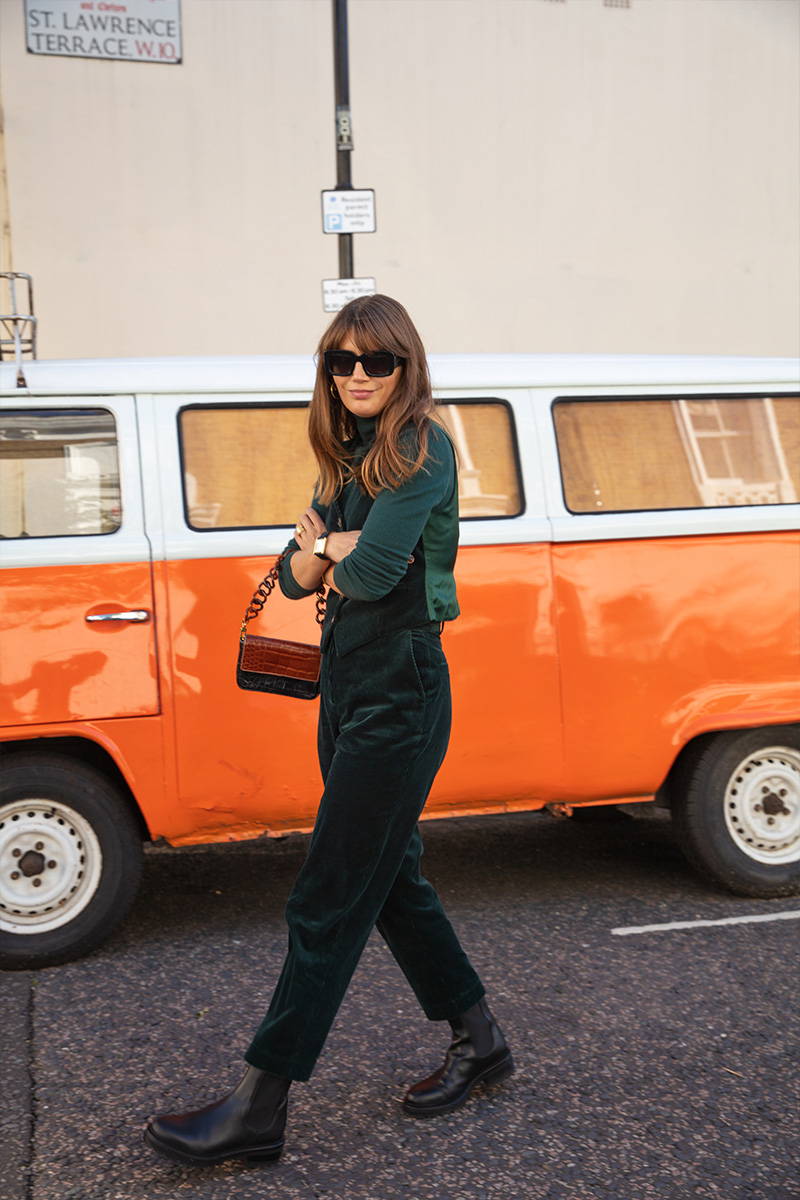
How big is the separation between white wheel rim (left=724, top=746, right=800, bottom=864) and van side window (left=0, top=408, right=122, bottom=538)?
2.53 metres

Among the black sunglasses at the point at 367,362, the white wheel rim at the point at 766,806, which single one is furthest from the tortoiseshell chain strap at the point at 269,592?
the white wheel rim at the point at 766,806

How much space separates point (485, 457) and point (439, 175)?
824cm

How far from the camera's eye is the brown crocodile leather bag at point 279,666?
3.18 m

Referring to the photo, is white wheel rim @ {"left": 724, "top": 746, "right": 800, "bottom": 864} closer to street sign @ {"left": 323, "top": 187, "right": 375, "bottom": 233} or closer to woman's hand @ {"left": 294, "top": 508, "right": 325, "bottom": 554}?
woman's hand @ {"left": 294, "top": 508, "right": 325, "bottom": 554}

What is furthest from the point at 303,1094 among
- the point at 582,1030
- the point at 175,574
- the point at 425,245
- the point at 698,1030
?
the point at 425,245

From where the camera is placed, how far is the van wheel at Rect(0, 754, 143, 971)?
4148mm

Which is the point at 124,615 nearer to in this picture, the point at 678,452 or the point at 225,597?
the point at 225,597

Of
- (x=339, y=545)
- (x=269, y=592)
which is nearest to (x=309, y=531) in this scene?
(x=339, y=545)

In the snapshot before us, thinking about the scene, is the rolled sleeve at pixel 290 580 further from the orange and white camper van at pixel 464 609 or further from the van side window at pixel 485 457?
the van side window at pixel 485 457

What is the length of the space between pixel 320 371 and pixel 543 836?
3.47 meters

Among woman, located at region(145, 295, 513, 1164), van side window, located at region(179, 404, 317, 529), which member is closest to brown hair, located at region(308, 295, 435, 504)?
woman, located at region(145, 295, 513, 1164)

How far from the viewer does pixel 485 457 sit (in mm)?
4582

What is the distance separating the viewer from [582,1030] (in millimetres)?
3648

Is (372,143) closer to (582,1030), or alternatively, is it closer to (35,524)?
(35,524)
